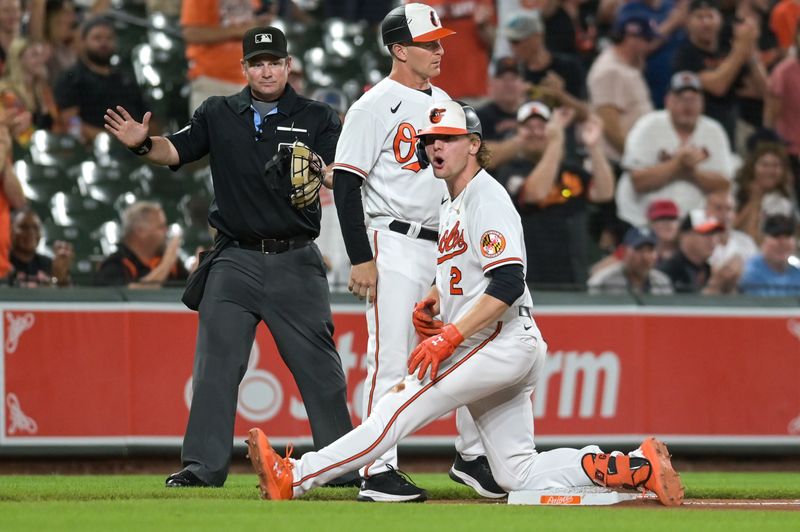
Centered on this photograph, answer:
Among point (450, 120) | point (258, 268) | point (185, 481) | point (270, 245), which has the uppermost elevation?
point (450, 120)

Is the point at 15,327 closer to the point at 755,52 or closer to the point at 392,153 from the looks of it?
the point at 392,153

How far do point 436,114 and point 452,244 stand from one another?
0.55m

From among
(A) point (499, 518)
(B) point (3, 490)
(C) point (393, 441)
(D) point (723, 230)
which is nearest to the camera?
(A) point (499, 518)

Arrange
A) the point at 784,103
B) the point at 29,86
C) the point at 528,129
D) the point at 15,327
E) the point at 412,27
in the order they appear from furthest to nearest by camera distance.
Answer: the point at 784,103 < the point at 29,86 < the point at 528,129 < the point at 15,327 < the point at 412,27

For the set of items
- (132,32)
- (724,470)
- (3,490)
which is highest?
(132,32)

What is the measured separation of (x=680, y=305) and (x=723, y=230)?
1179 millimetres

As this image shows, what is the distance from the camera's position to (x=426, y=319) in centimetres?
582

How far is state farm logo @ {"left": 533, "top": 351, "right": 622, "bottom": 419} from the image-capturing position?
9.16 meters

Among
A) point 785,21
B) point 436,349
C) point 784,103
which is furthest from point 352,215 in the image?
point 785,21

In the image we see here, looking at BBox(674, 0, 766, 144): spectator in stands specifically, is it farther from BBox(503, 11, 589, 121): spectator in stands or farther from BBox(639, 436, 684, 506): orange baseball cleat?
BBox(639, 436, 684, 506): orange baseball cleat

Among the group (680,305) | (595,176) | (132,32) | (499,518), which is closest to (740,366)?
(680,305)

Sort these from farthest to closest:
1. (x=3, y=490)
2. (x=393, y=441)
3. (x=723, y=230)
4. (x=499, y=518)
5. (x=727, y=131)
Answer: (x=727, y=131) < (x=723, y=230) < (x=3, y=490) < (x=393, y=441) < (x=499, y=518)

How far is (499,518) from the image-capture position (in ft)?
16.7

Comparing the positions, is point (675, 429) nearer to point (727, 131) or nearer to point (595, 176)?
point (595, 176)
